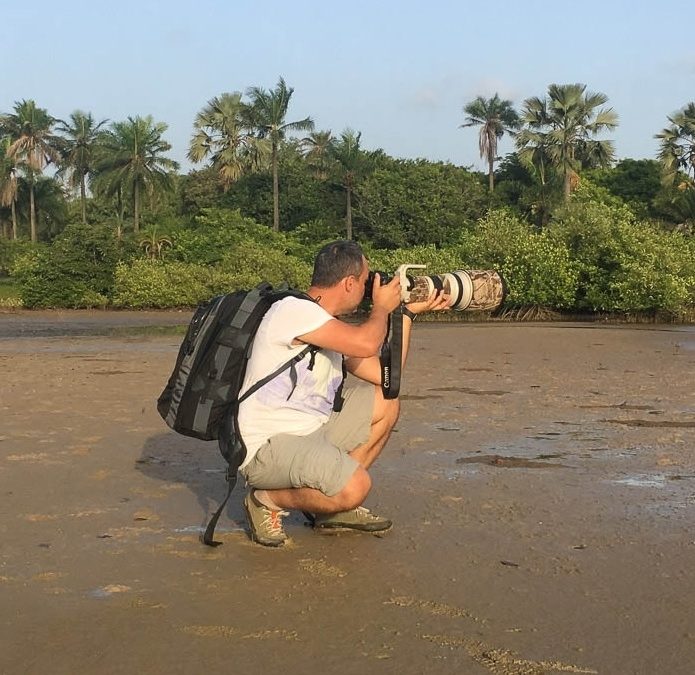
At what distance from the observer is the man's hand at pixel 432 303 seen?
187 inches

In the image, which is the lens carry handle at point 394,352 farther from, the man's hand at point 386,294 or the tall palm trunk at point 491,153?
the tall palm trunk at point 491,153

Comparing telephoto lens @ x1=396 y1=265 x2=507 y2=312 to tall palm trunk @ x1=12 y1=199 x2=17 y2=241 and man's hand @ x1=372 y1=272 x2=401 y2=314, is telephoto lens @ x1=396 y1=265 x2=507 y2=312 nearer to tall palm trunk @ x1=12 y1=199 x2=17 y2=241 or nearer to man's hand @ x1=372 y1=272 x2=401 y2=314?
man's hand @ x1=372 y1=272 x2=401 y2=314

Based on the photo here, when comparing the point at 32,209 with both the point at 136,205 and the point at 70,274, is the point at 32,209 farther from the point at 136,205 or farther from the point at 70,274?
the point at 70,274

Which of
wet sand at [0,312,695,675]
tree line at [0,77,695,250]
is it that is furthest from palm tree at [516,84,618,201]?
wet sand at [0,312,695,675]

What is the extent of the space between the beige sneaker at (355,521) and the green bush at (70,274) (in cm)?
4084

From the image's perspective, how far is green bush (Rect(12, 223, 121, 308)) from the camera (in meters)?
43.9

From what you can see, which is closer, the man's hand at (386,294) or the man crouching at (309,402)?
the man crouching at (309,402)

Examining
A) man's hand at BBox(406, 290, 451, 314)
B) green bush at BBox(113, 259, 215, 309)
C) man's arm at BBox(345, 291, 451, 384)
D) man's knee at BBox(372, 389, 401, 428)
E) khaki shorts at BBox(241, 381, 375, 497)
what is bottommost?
green bush at BBox(113, 259, 215, 309)

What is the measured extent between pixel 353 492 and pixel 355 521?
29cm

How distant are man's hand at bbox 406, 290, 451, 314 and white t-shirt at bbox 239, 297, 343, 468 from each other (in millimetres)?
542

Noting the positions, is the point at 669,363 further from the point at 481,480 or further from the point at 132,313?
the point at 132,313

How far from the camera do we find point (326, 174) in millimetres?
58625

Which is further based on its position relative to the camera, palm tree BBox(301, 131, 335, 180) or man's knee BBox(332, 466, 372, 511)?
palm tree BBox(301, 131, 335, 180)

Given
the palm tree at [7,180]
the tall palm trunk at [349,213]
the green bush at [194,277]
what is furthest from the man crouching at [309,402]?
the palm tree at [7,180]
